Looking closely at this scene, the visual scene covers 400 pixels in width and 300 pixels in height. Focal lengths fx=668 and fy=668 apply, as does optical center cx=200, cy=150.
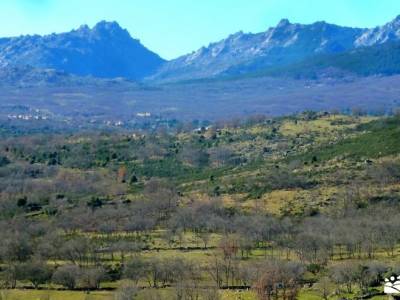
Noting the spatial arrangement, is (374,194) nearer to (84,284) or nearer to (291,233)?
(291,233)

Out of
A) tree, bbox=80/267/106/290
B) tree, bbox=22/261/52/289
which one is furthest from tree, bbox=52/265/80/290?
tree, bbox=22/261/52/289

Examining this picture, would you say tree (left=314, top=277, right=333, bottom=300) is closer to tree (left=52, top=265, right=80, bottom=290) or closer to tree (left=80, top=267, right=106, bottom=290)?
tree (left=80, top=267, right=106, bottom=290)

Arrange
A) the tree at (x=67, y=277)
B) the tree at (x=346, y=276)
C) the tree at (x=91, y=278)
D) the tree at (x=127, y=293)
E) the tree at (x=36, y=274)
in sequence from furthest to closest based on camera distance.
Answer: the tree at (x=36, y=274) → the tree at (x=91, y=278) → the tree at (x=67, y=277) → the tree at (x=346, y=276) → the tree at (x=127, y=293)

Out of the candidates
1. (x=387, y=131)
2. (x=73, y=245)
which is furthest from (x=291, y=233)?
(x=387, y=131)

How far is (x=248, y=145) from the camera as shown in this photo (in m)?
156

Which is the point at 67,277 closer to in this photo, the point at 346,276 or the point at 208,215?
the point at 346,276

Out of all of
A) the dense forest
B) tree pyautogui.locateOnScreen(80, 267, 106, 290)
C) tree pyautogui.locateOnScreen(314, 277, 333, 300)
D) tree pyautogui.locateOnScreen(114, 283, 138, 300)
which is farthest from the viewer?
tree pyautogui.locateOnScreen(80, 267, 106, 290)

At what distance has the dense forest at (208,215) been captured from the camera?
58.8 m

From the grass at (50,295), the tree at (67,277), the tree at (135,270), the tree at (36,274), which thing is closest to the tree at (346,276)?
the tree at (135,270)

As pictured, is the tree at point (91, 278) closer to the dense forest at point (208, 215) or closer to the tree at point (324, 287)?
the dense forest at point (208, 215)

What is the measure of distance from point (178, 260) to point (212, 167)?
3227 inches

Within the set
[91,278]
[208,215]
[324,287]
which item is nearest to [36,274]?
[91,278]

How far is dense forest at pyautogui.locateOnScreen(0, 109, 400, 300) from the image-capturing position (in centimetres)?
5881

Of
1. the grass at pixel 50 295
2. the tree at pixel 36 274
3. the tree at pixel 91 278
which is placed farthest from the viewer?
the tree at pixel 36 274
